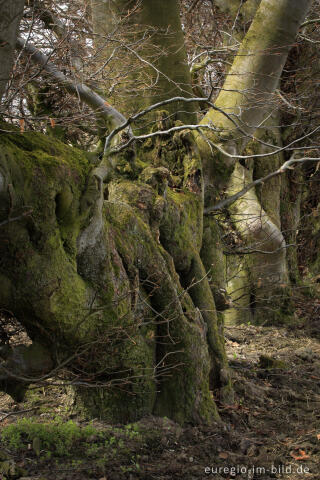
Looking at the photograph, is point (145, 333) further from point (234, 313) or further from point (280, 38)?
point (234, 313)

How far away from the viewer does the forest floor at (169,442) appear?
362cm

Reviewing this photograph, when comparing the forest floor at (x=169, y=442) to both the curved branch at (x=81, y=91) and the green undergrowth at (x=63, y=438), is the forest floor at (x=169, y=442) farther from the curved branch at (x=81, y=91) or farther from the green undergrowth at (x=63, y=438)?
the curved branch at (x=81, y=91)

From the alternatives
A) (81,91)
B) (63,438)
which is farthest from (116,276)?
(81,91)

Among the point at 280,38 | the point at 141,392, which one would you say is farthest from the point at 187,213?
the point at 280,38

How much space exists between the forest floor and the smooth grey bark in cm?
216

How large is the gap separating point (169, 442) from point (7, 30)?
137 inches

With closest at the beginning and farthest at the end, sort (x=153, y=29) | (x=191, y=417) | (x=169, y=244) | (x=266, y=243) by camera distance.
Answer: (x=191, y=417) → (x=169, y=244) → (x=153, y=29) → (x=266, y=243)

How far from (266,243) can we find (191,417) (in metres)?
5.12

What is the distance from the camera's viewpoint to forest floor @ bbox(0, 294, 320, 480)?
3.62 m

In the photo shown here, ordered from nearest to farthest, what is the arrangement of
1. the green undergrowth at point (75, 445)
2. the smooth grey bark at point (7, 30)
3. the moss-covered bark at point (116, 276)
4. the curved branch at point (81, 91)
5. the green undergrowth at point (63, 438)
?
the smooth grey bark at point (7, 30) → the moss-covered bark at point (116, 276) → the green undergrowth at point (75, 445) → the green undergrowth at point (63, 438) → the curved branch at point (81, 91)

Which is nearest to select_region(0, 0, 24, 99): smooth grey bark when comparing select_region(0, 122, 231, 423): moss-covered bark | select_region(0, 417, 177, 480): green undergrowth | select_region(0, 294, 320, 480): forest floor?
select_region(0, 122, 231, 423): moss-covered bark

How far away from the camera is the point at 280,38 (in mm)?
6559

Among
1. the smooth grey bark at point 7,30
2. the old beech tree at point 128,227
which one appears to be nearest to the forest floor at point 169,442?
the old beech tree at point 128,227

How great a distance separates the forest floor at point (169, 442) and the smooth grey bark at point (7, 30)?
216 cm
